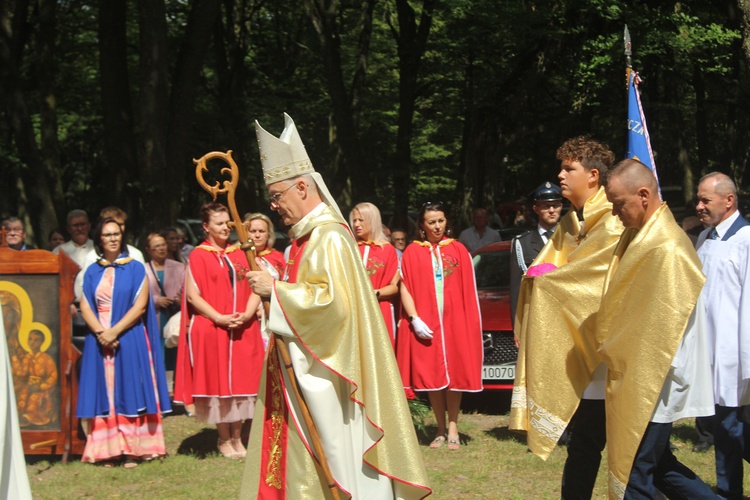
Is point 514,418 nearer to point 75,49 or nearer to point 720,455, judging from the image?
point 720,455

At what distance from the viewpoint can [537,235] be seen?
338 inches

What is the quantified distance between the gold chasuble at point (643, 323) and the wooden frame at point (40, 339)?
4863 mm

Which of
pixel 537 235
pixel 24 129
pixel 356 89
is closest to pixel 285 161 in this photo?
pixel 537 235

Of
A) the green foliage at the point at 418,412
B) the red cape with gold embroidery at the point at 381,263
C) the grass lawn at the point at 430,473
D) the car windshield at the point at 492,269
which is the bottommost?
the grass lawn at the point at 430,473

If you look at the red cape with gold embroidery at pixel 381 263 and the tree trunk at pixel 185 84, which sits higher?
the tree trunk at pixel 185 84

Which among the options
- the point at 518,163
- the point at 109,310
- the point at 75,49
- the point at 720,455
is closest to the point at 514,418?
the point at 720,455

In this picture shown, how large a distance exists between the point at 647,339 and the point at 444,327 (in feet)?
13.2

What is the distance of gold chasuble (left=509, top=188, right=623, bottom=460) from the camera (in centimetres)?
519

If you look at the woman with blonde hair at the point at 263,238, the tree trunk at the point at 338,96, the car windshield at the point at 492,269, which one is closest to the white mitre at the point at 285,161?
the woman with blonde hair at the point at 263,238

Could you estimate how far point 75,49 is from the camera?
26.0 metres

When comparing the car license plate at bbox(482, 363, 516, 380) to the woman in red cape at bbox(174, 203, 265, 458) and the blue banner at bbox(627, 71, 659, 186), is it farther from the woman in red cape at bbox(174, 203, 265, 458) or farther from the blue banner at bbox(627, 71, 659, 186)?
the blue banner at bbox(627, 71, 659, 186)

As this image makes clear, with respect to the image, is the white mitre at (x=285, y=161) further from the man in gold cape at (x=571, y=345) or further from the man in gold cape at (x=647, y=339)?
the man in gold cape at (x=647, y=339)

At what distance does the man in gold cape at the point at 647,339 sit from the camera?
458 cm

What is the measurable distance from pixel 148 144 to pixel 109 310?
668 cm
